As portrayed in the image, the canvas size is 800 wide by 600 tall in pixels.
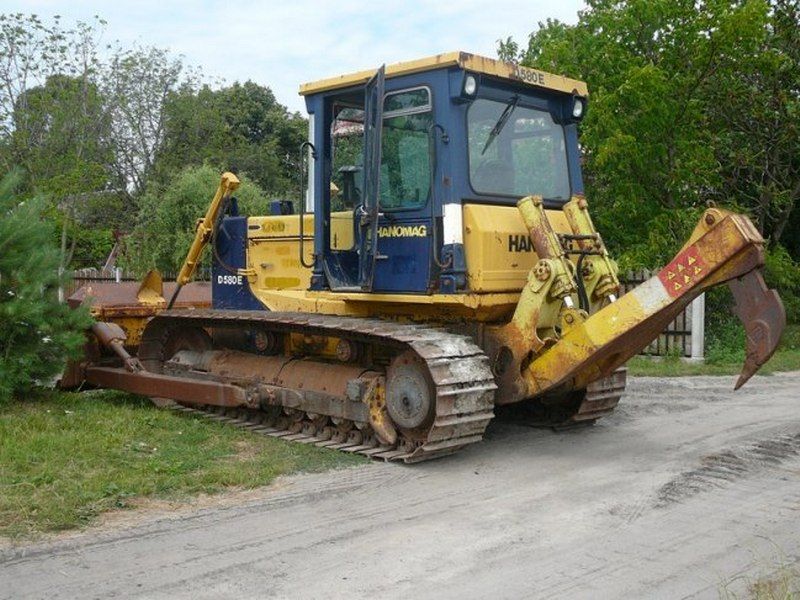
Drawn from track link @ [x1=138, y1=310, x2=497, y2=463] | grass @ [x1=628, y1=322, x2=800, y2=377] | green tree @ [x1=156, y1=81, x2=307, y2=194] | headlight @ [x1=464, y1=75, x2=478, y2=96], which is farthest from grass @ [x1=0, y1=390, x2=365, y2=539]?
green tree @ [x1=156, y1=81, x2=307, y2=194]

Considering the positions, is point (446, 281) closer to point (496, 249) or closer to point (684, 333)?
point (496, 249)

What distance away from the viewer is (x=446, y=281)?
744 centimetres

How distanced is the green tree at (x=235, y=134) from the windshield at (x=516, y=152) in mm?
18611

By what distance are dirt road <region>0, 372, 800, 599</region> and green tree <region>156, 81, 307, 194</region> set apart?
67.0ft

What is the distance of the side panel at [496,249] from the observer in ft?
24.3

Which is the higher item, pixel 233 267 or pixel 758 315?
pixel 233 267

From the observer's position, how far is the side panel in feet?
24.3

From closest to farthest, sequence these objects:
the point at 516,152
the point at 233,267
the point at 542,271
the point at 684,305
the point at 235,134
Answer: the point at 684,305
the point at 542,271
the point at 516,152
the point at 233,267
the point at 235,134

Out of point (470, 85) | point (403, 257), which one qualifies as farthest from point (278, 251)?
point (470, 85)

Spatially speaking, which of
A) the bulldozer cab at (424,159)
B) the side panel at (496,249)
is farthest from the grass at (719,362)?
the side panel at (496,249)

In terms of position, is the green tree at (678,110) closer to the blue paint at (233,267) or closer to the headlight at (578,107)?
the headlight at (578,107)

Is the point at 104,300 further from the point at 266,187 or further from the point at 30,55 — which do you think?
the point at 266,187

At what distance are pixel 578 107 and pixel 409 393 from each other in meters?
3.13

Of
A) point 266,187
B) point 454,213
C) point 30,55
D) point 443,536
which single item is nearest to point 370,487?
point 443,536
